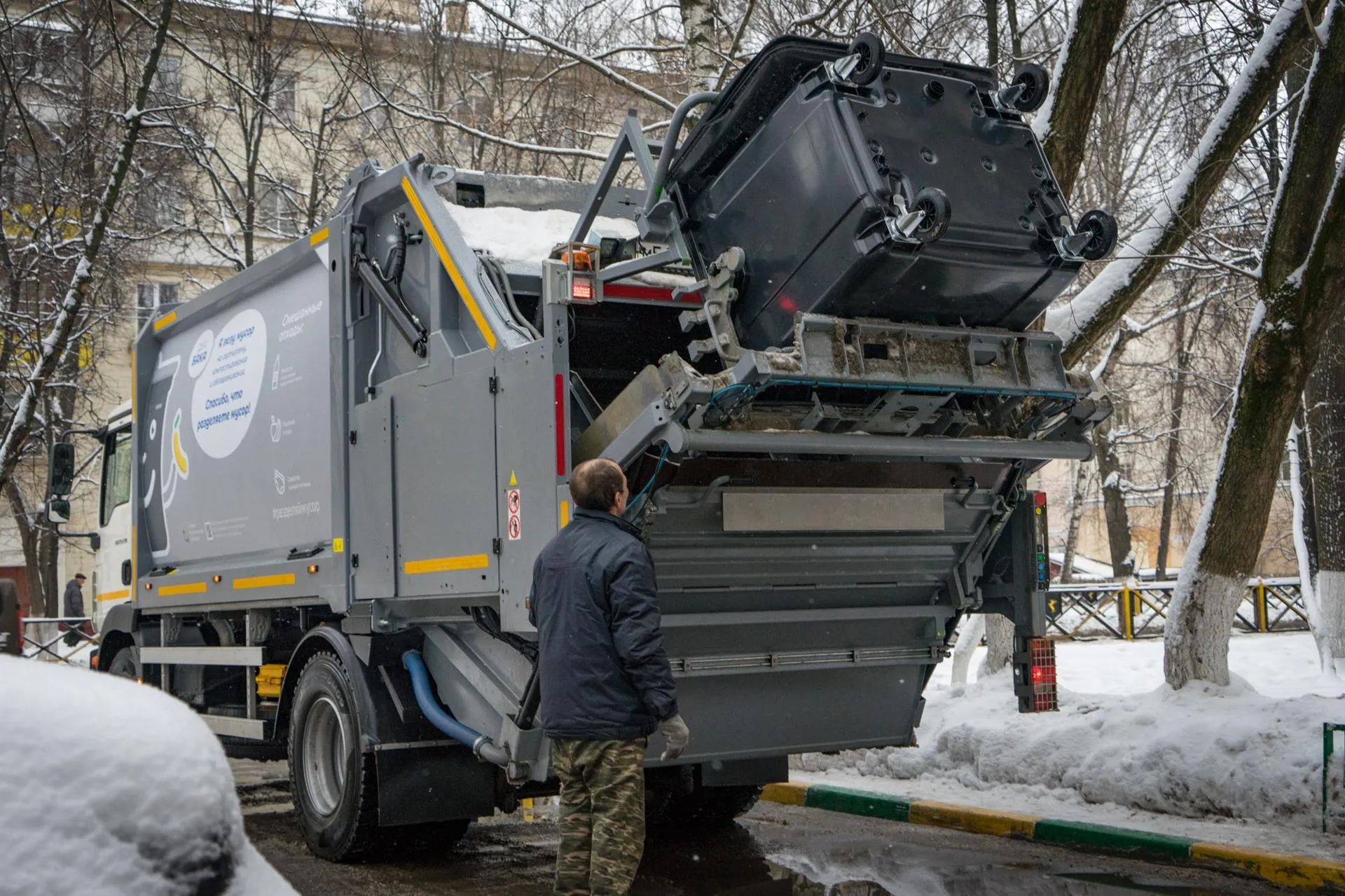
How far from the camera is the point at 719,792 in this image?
742 centimetres

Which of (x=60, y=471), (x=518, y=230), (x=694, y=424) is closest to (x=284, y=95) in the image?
(x=60, y=471)

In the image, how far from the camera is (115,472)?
10062 millimetres

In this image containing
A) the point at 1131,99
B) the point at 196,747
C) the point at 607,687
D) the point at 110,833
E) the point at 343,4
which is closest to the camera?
the point at 110,833

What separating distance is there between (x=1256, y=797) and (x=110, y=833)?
603cm

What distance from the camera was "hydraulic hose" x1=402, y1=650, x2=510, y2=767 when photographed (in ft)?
18.7

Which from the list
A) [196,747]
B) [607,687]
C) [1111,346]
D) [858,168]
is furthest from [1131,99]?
[196,747]

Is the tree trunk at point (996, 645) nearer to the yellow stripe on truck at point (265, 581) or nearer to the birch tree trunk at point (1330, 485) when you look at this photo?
the birch tree trunk at point (1330, 485)

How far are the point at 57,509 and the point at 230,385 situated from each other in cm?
264

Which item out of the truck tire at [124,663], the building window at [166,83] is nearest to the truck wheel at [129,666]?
the truck tire at [124,663]

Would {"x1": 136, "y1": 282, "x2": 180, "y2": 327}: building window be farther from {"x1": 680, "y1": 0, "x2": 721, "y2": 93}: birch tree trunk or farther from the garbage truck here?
the garbage truck

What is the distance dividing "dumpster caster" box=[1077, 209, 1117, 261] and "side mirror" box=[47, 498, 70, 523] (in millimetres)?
7263

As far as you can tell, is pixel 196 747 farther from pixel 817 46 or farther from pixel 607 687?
pixel 817 46

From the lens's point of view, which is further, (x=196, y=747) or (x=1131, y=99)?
(x=1131, y=99)

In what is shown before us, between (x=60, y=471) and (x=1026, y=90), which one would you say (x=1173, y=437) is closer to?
(x=60, y=471)
